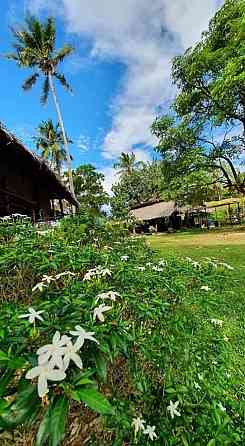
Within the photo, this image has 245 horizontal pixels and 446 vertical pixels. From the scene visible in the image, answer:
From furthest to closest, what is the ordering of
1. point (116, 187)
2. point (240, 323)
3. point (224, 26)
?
1. point (116, 187)
2. point (224, 26)
3. point (240, 323)

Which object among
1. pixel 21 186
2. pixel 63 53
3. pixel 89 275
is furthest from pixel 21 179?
pixel 63 53

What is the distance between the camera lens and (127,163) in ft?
132

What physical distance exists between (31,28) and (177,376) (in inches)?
836

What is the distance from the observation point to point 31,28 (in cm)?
1825

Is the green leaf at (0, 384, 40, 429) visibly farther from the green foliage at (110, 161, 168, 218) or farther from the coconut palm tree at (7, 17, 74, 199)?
the green foliage at (110, 161, 168, 218)

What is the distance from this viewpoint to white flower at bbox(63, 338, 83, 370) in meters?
0.64

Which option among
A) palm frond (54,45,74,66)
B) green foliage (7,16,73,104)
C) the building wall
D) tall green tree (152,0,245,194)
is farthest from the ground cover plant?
palm frond (54,45,74,66)

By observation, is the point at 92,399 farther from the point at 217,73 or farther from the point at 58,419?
the point at 217,73

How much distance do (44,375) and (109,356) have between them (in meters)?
0.20

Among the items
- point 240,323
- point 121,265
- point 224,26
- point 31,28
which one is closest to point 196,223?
point 224,26

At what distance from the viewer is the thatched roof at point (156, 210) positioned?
29609mm

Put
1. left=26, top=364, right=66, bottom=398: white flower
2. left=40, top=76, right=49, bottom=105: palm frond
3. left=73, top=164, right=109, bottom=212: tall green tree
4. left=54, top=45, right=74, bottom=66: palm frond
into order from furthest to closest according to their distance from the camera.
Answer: left=73, top=164, right=109, bottom=212: tall green tree
left=40, top=76, right=49, bottom=105: palm frond
left=54, top=45, right=74, bottom=66: palm frond
left=26, top=364, right=66, bottom=398: white flower

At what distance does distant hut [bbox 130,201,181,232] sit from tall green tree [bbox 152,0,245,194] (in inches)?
380

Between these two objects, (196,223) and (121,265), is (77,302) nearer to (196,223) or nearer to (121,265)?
(121,265)
